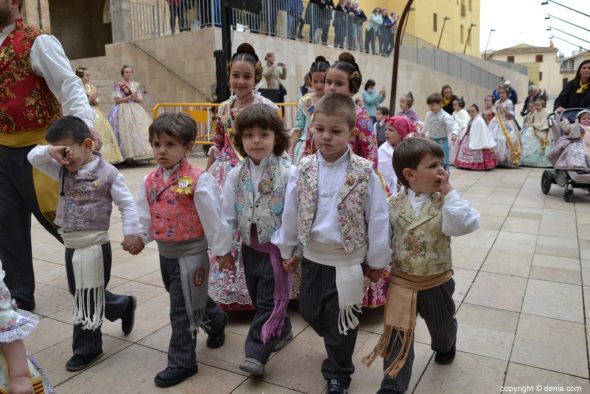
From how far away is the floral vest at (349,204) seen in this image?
8.10ft

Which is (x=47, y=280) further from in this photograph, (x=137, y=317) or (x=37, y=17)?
(x=37, y=17)

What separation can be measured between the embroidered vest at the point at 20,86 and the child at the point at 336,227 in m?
1.80

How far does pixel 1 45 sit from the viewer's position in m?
3.18

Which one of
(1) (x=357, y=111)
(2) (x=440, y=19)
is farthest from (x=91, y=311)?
(2) (x=440, y=19)

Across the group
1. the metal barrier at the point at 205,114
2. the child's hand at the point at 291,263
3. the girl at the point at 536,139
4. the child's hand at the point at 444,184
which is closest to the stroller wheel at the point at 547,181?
the girl at the point at 536,139

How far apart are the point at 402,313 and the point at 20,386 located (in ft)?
5.44

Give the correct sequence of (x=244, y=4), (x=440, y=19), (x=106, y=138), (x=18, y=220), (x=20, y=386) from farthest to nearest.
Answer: (x=440, y=19) < (x=106, y=138) < (x=244, y=4) < (x=18, y=220) < (x=20, y=386)

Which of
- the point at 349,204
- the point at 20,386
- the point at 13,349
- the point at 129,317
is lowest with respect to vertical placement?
the point at 129,317

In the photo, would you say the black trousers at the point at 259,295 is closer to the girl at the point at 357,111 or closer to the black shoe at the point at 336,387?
the black shoe at the point at 336,387

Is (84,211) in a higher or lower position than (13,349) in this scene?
higher

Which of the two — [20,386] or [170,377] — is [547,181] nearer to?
[170,377]

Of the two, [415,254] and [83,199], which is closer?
[415,254]

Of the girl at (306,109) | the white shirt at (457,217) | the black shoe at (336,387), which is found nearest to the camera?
the white shirt at (457,217)

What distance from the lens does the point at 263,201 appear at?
2822mm
